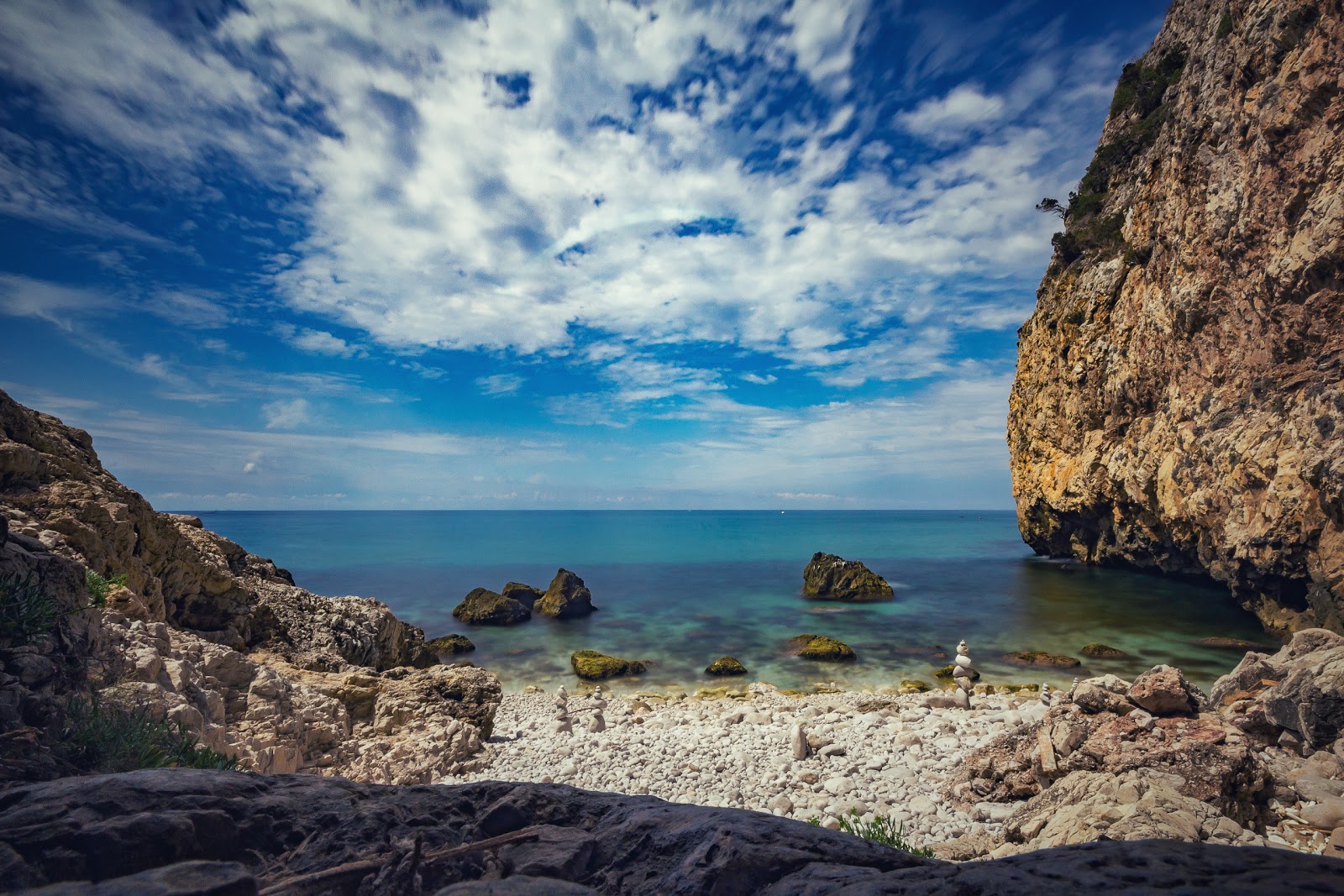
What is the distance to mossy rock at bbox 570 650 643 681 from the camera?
66.9 feet

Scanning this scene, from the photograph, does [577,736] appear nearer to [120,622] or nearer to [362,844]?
[120,622]

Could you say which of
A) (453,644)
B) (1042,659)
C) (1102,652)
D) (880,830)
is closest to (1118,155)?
(1102,652)

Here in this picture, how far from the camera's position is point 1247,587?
938 inches

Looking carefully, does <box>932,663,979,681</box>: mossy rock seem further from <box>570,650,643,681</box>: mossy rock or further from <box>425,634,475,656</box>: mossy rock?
<box>425,634,475,656</box>: mossy rock

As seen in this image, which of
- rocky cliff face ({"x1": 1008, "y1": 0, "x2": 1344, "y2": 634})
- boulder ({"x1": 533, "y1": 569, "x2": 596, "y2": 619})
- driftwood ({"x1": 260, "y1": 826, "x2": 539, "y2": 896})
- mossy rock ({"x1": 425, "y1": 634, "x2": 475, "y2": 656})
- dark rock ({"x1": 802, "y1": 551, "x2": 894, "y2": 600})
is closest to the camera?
driftwood ({"x1": 260, "y1": 826, "x2": 539, "y2": 896})

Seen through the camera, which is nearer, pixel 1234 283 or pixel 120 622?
pixel 120 622

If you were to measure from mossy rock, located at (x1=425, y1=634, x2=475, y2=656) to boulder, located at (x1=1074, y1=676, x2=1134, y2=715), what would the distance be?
2204 centimetres

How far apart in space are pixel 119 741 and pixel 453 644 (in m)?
21.7

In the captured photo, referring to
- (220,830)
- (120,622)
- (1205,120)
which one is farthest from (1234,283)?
(120,622)

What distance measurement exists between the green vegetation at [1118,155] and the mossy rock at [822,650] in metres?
26.4

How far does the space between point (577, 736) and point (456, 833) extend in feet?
35.9

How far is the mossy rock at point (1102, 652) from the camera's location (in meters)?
21.5

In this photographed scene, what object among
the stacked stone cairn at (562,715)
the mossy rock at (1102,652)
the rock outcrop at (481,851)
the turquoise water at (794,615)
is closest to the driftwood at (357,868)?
the rock outcrop at (481,851)

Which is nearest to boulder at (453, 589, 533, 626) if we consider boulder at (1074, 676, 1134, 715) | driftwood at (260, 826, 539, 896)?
boulder at (1074, 676, 1134, 715)
